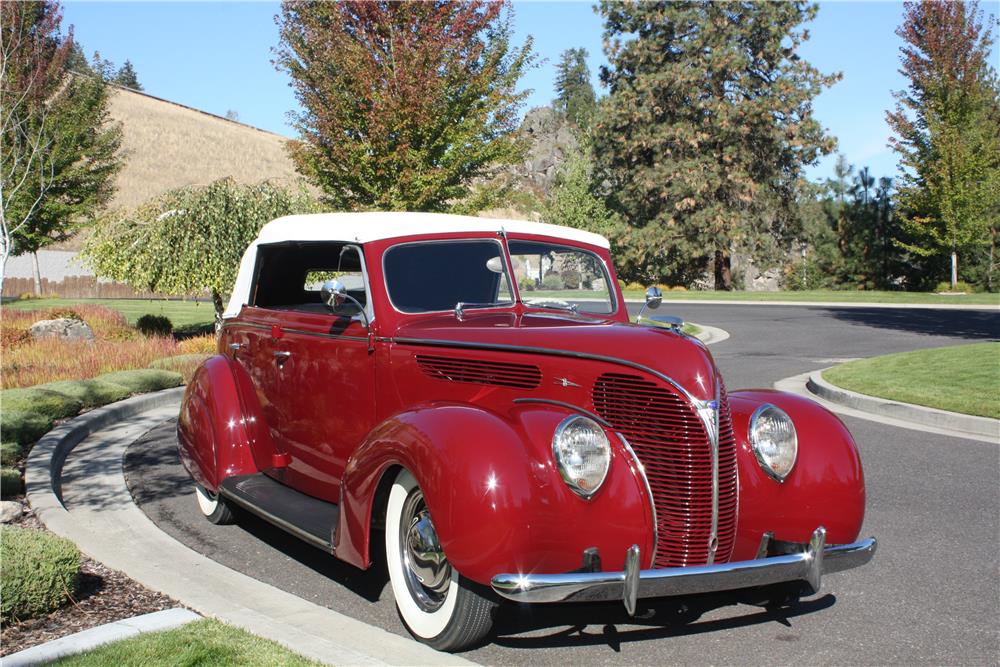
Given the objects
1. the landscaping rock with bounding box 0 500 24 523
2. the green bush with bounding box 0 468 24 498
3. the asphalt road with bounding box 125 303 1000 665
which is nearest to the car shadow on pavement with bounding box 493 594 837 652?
the asphalt road with bounding box 125 303 1000 665

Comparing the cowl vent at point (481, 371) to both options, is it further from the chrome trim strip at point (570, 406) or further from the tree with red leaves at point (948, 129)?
the tree with red leaves at point (948, 129)

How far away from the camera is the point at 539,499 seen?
3572 mm

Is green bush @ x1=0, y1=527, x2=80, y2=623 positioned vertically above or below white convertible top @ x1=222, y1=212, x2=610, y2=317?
below

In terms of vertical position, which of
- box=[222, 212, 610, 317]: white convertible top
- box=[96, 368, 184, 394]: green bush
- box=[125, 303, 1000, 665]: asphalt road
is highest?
box=[222, 212, 610, 317]: white convertible top

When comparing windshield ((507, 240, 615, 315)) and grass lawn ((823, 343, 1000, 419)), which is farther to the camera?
grass lawn ((823, 343, 1000, 419))

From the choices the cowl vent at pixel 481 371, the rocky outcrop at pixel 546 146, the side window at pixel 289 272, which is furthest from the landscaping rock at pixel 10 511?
the rocky outcrop at pixel 546 146

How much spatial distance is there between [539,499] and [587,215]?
42721mm

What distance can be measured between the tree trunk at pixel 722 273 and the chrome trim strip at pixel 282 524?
42.7 metres

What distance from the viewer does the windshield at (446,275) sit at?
503 centimetres

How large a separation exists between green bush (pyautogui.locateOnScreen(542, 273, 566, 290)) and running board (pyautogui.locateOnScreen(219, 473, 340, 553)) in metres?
1.86

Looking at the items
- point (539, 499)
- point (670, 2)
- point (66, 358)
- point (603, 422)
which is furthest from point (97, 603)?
point (670, 2)

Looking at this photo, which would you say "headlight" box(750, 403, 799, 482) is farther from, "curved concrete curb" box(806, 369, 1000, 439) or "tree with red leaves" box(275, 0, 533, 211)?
"tree with red leaves" box(275, 0, 533, 211)

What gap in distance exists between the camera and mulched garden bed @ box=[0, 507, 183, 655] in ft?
13.1

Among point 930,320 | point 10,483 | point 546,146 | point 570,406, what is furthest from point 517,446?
point 546,146
